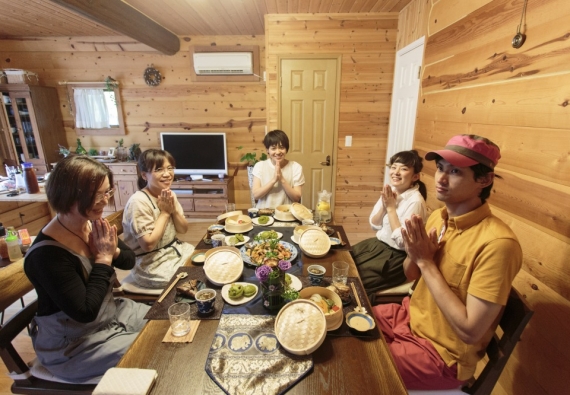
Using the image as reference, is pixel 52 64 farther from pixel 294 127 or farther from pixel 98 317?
pixel 98 317

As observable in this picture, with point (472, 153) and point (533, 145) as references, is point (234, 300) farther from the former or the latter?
point (533, 145)

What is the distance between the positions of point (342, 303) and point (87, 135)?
5055 mm

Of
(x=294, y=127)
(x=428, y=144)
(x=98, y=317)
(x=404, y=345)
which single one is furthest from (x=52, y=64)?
(x=404, y=345)

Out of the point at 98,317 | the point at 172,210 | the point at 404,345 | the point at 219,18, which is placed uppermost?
the point at 219,18

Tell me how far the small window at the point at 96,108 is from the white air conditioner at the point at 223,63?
1.39 m

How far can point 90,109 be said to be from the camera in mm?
4402

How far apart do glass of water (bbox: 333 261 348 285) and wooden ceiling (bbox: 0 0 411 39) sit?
2954 mm

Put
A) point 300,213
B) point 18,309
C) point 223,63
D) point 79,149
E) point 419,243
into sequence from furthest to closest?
point 79,149
point 223,63
point 18,309
point 300,213
point 419,243

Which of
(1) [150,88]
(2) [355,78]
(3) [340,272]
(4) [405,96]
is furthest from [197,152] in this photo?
(3) [340,272]

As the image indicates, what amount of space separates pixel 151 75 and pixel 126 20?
1.44 meters

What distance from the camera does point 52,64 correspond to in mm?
4270

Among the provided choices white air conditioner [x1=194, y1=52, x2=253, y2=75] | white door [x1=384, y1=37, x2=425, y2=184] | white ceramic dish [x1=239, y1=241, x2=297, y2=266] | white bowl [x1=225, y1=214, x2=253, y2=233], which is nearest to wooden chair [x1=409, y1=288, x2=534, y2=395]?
white ceramic dish [x1=239, y1=241, x2=297, y2=266]

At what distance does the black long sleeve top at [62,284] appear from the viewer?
101 cm

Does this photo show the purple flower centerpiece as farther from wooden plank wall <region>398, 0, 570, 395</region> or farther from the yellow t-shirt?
wooden plank wall <region>398, 0, 570, 395</region>
